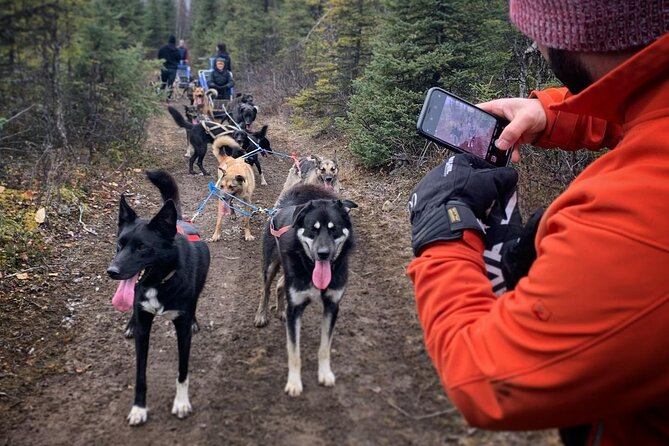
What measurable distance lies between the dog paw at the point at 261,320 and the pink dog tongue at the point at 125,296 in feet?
5.41

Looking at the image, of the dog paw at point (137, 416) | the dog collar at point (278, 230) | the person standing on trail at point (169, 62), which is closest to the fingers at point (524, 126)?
the dog collar at point (278, 230)

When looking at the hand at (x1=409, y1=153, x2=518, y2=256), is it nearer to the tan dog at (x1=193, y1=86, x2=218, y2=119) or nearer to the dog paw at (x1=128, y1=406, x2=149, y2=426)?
the dog paw at (x1=128, y1=406, x2=149, y2=426)

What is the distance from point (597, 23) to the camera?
0.83 meters

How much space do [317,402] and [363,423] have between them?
44cm

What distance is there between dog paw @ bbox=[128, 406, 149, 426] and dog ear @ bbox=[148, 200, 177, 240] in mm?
1275

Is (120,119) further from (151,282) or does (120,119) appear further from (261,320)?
(151,282)

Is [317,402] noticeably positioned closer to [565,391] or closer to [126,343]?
[126,343]

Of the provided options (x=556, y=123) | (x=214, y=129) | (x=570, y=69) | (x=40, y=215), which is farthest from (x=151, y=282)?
(x=214, y=129)

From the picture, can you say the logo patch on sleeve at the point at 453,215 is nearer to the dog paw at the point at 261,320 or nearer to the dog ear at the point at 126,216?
the dog ear at the point at 126,216

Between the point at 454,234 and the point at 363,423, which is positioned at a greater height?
the point at 454,234

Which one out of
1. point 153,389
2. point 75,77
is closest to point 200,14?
point 75,77

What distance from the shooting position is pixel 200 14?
114 feet

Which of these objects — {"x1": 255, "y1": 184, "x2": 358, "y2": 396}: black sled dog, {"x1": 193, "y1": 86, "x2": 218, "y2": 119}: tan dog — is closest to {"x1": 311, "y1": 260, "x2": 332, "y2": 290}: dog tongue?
{"x1": 255, "y1": 184, "x2": 358, "y2": 396}: black sled dog

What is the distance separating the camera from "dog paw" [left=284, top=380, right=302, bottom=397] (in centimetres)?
355
